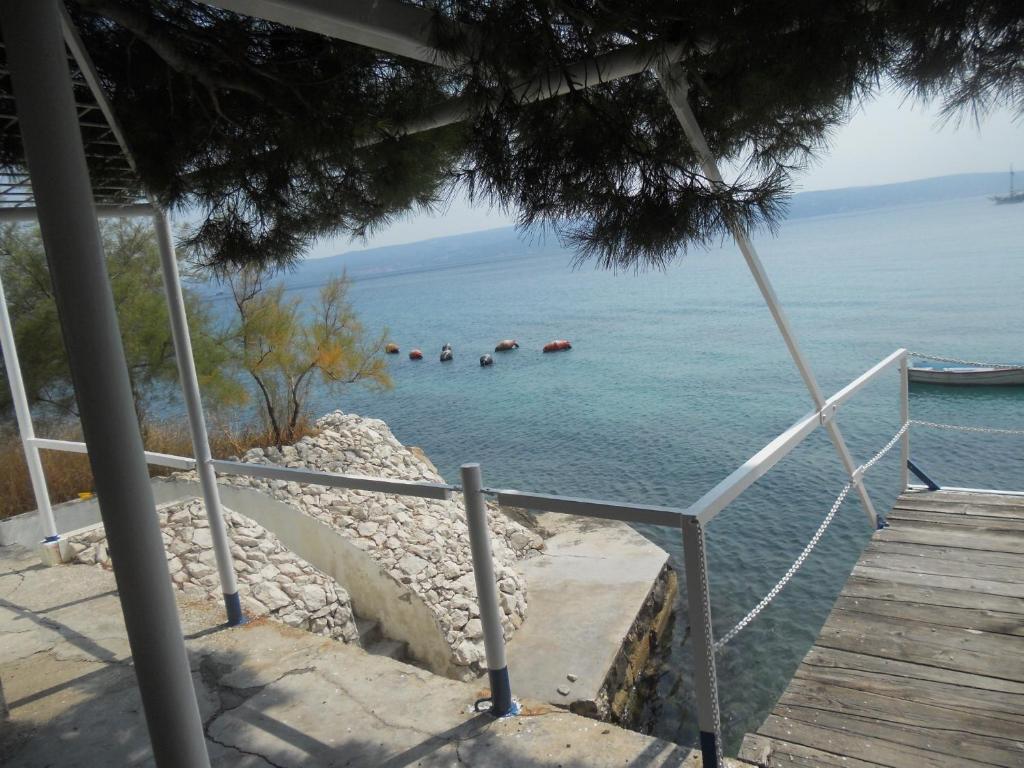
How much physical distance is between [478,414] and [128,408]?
1718 cm

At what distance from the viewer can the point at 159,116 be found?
2568mm

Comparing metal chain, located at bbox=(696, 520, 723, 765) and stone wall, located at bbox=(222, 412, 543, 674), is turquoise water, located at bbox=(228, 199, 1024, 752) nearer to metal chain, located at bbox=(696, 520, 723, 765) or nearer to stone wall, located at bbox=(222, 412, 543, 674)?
metal chain, located at bbox=(696, 520, 723, 765)

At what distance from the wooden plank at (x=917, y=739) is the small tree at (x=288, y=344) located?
28.3 ft

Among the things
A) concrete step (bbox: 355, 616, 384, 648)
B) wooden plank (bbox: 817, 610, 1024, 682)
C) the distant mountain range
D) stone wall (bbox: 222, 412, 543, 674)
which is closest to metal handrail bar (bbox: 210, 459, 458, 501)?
wooden plank (bbox: 817, 610, 1024, 682)

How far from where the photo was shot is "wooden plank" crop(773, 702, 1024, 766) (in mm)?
1735

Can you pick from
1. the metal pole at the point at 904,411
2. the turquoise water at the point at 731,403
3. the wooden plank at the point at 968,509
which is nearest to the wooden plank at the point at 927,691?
the turquoise water at the point at 731,403

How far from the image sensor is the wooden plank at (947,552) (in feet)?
9.21

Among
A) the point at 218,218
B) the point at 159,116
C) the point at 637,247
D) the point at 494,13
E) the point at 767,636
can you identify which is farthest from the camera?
the point at 767,636

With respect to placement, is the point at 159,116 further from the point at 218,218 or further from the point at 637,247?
the point at 637,247

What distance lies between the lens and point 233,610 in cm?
294

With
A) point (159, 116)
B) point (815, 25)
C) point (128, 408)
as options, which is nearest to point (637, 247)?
point (815, 25)

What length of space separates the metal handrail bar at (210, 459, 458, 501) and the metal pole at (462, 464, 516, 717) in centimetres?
10

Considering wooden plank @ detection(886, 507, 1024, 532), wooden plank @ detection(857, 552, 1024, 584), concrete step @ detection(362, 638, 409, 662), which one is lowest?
concrete step @ detection(362, 638, 409, 662)

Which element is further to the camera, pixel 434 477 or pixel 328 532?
pixel 434 477
